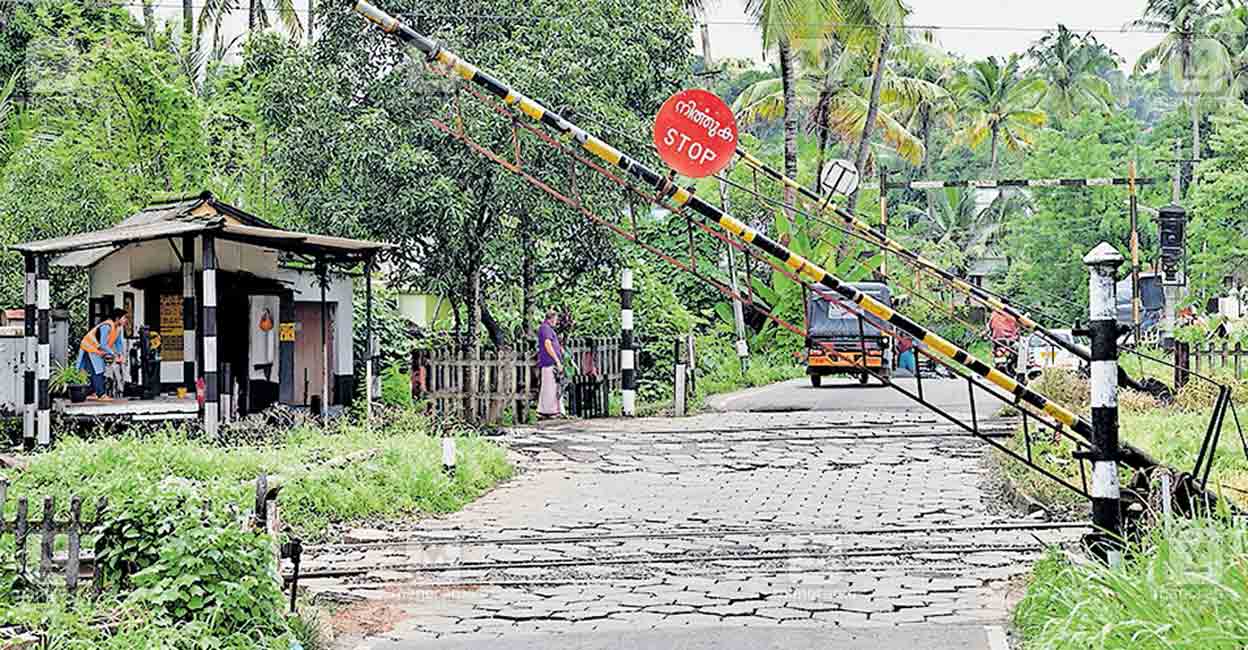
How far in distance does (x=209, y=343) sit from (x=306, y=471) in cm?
548

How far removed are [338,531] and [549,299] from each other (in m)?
16.7

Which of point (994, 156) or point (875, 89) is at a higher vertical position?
point (994, 156)

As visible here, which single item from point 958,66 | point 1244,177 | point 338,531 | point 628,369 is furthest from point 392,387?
point 958,66

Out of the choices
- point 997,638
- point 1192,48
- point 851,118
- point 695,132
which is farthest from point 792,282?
point 1192,48

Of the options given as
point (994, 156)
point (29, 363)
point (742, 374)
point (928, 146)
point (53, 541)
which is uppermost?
point (928, 146)

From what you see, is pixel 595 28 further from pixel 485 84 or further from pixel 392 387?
pixel 485 84

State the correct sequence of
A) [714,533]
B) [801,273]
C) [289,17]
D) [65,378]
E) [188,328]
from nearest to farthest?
1. [801,273]
2. [714,533]
3. [65,378]
4. [188,328]
5. [289,17]

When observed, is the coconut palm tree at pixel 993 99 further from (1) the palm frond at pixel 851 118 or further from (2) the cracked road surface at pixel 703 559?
(2) the cracked road surface at pixel 703 559

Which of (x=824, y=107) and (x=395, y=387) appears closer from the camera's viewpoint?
(x=395, y=387)

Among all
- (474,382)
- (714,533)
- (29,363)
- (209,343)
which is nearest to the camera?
(714,533)

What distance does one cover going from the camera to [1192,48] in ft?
196

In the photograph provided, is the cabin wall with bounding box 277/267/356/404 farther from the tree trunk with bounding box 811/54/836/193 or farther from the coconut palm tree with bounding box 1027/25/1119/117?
the coconut palm tree with bounding box 1027/25/1119/117

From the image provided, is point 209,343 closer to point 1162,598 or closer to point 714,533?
point 714,533

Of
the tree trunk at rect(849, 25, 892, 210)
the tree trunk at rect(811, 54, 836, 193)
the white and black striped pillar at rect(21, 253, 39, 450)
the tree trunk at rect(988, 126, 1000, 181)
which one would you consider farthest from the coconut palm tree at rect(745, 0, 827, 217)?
the tree trunk at rect(988, 126, 1000, 181)
